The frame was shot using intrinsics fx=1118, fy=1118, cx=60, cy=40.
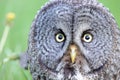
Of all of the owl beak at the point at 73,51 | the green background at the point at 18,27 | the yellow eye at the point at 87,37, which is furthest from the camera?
the green background at the point at 18,27

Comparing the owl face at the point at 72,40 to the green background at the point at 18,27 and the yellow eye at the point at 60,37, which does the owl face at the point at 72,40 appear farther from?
the green background at the point at 18,27

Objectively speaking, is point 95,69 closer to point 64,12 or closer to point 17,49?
point 64,12

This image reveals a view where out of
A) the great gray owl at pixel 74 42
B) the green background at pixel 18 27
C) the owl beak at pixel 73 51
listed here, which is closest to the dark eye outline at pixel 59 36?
the great gray owl at pixel 74 42

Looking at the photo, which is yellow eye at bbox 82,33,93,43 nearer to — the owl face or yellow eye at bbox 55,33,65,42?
the owl face

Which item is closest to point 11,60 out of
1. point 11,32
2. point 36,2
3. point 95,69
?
point 95,69

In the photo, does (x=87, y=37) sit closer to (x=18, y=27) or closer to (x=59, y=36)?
(x=59, y=36)

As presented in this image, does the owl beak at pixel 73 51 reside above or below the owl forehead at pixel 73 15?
below

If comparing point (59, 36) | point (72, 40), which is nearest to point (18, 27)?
point (59, 36)

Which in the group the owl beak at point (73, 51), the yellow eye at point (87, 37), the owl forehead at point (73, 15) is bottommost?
the owl beak at point (73, 51)
